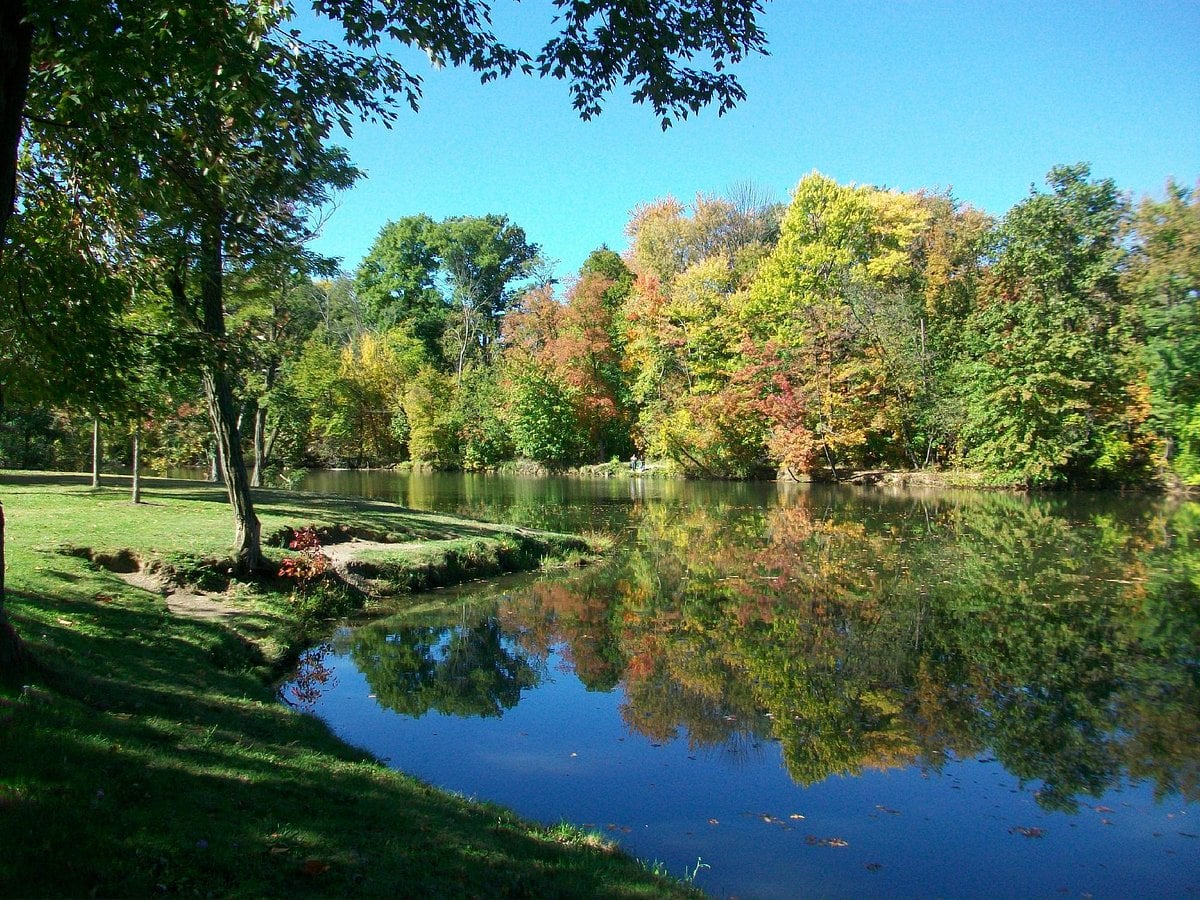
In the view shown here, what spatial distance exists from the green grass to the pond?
1338 mm

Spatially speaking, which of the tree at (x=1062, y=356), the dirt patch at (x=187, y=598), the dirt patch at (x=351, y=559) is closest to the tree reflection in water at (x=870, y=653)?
the dirt patch at (x=351, y=559)

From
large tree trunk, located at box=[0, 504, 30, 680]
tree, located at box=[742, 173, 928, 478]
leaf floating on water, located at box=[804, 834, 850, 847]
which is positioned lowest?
leaf floating on water, located at box=[804, 834, 850, 847]

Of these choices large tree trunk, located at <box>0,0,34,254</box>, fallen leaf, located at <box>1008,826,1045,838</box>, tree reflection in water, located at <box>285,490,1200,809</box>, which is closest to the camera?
large tree trunk, located at <box>0,0,34,254</box>

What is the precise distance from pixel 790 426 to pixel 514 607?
105 feet

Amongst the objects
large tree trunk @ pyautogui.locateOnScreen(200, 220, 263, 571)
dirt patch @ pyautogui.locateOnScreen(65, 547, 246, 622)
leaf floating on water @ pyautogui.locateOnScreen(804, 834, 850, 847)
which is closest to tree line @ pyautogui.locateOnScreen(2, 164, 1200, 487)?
large tree trunk @ pyautogui.locateOnScreen(200, 220, 263, 571)

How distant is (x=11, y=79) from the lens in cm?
500

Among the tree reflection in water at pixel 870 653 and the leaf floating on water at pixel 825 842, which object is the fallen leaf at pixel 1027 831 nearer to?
the tree reflection in water at pixel 870 653

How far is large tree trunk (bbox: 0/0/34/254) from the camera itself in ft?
16.1

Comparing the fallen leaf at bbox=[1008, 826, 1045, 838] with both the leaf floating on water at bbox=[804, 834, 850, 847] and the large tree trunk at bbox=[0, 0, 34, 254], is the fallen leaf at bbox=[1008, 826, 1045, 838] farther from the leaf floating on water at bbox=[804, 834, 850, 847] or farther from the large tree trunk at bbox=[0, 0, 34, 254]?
the large tree trunk at bbox=[0, 0, 34, 254]

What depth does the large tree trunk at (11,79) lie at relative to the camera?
4.90 m

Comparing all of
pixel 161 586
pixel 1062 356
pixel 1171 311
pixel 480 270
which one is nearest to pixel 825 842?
pixel 161 586

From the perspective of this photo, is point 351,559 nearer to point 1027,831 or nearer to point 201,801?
point 201,801

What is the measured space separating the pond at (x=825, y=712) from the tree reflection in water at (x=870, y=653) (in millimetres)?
51

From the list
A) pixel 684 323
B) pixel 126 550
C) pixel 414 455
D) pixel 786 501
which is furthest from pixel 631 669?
pixel 414 455
